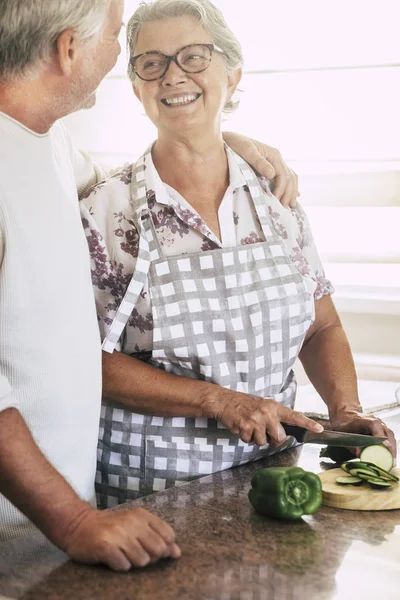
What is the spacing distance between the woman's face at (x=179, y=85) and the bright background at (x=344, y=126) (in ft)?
4.35

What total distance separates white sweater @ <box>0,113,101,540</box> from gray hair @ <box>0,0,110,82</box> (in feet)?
0.28

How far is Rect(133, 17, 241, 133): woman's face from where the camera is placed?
1.81 metres

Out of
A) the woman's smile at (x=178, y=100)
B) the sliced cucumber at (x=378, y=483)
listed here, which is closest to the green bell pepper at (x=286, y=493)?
the sliced cucumber at (x=378, y=483)

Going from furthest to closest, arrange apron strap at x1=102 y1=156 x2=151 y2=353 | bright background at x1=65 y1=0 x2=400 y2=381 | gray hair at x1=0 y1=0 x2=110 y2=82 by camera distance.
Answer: bright background at x1=65 y1=0 x2=400 y2=381
apron strap at x1=102 y1=156 x2=151 y2=353
gray hair at x1=0 y1=0 x2=110 y2=82

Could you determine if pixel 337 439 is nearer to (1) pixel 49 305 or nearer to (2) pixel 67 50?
(1) pixel 49 305

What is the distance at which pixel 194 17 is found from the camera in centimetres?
184

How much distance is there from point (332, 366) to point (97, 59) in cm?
92

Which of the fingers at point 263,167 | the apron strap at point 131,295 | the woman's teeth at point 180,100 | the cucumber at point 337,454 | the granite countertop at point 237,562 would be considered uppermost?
the woman's teeth at point 180,100

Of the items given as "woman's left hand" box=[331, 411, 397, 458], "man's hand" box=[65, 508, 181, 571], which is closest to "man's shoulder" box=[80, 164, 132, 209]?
"woman's left hand" box=[331, 411, 397, 458]

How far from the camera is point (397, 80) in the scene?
301 centimetres

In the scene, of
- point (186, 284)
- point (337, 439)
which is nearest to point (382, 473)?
point (337, 439)

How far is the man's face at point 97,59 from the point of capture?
1.40 metres

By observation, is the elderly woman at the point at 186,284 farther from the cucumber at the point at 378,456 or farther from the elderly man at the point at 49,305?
the elderly man at the point at 49,305

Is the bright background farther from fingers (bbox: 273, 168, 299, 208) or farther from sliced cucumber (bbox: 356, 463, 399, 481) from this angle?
sliced cucumber (bbox: 356, 463, 399, 481)
